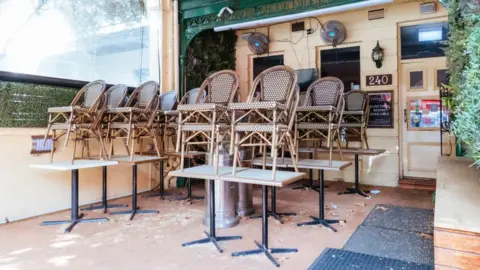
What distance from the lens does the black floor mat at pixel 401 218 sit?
10.5ft

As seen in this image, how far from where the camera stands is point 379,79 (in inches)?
222

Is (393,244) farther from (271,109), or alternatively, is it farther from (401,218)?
(271,109)

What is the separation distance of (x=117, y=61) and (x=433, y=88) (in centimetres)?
501

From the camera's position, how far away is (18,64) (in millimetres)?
3670

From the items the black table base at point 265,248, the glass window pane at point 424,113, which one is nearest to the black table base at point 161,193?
the black table base at point 265,248

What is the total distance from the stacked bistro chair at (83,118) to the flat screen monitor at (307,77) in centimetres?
360

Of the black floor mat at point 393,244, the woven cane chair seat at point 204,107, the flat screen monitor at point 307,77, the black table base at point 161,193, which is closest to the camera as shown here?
the black floor mat at point 393,244

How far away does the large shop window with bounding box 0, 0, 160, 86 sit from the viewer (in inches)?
146

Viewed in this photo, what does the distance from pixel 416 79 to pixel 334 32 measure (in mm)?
1572

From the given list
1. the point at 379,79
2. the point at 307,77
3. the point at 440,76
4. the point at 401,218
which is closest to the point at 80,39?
the point at 307,77

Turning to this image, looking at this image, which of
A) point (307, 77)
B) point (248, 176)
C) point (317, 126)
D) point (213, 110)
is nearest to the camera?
point (248, 176)

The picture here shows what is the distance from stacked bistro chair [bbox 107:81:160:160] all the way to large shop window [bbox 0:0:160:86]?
83cm

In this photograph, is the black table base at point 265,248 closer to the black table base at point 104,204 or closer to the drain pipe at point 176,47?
the black table base at point 104,204

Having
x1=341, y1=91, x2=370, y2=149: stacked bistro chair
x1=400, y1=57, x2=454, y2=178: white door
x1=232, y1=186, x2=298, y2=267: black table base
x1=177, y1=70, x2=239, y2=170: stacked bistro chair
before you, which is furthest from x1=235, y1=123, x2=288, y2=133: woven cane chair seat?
x1=400, y1=57, x2=454, y2=178: white door
